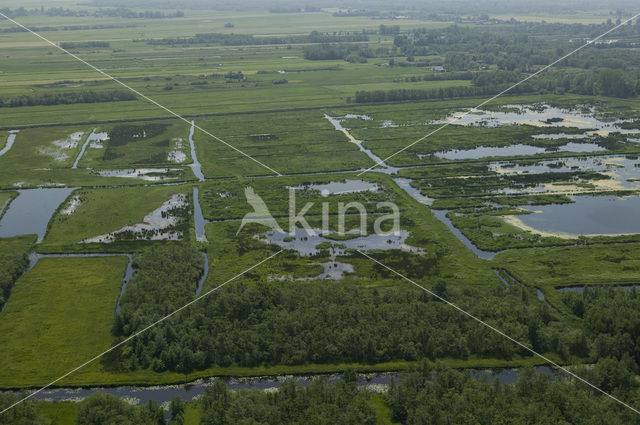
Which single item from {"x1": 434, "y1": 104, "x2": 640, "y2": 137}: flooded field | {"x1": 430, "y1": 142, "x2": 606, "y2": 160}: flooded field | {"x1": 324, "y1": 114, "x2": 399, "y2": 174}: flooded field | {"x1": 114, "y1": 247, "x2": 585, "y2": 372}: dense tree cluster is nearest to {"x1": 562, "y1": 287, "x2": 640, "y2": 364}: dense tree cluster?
{"x1": 114, "y1": 247, "x2": 585, "y2": 372}: dense tree cluster

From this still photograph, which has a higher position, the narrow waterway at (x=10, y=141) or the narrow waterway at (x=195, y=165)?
the narrow waterway at (x=10, y=141)

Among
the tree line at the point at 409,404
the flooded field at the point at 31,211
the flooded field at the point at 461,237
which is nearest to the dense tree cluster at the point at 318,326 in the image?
the tree line at the point at 409,404

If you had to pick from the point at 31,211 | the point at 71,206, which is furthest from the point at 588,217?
the point at 31,211

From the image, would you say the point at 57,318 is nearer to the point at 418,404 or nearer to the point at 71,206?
the point at 71,206

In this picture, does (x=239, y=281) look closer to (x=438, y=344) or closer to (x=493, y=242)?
(x=438, y=344)

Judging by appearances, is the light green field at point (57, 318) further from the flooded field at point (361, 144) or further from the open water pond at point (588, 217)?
the open water pond at point (588, 217)
